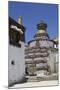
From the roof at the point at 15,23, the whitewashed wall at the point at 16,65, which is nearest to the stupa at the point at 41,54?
the whitewashed wall at the point at 16,65

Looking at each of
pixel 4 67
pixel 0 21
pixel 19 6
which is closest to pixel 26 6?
pixel 19 6

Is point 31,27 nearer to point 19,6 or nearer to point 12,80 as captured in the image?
point 19,6

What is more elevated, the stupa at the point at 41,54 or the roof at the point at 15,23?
the roof at the point at 15,23

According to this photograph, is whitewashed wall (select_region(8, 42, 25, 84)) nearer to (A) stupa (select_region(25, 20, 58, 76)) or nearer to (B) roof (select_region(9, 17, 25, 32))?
(A) stupa (select_region(25, 20, 58, 76))

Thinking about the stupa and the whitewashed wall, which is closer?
the whitewashed wall

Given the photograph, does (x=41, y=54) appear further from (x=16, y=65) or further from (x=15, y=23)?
(x=15, y=23)

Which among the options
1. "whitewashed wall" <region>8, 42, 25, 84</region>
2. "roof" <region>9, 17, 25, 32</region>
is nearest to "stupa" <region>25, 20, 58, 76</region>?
"whitewashed wall" <region>8, 42, 25, 84</region>

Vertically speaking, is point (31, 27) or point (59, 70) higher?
point (31, 27)

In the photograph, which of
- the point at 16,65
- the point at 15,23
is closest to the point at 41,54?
the point at 16,65

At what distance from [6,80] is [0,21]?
107cm

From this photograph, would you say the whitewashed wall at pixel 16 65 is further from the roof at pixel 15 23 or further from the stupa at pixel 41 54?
the roof at pixel 15 23

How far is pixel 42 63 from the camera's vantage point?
16.4 ft

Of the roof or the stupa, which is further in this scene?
the stupa

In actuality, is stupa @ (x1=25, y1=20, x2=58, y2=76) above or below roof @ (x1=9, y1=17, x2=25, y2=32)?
below
